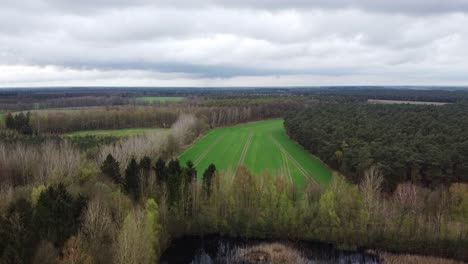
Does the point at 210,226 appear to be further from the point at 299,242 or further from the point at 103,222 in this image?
the point at 103,222

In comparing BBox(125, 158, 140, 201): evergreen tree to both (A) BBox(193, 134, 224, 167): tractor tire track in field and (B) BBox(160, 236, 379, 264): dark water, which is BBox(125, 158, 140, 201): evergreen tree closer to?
(B) BBox(160, 236, 379, 264): dark water

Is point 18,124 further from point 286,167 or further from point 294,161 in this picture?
point 294,161

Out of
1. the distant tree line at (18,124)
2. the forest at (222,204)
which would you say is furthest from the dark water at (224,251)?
the distant tree line at (18,124)

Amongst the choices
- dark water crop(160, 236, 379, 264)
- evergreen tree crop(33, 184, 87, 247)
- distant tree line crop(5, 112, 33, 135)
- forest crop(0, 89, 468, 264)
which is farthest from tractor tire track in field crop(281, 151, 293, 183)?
distant tree line crop(5, 112, 33, 135)

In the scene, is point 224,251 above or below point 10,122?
below

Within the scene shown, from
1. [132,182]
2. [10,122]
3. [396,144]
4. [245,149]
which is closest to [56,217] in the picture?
[132,182]

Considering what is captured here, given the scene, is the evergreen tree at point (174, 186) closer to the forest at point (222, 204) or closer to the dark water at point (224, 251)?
the forest at point (222, 204)
